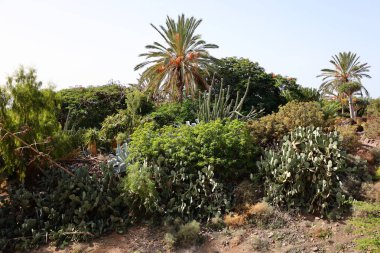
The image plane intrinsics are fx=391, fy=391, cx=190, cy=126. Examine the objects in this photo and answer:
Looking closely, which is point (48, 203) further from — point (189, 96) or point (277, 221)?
point (189, 96)

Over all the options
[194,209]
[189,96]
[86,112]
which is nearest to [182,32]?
[189,96]

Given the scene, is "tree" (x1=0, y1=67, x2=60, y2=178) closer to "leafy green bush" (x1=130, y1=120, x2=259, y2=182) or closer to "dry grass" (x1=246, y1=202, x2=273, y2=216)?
"leafy green bush" (x1=130, y1=120, x2=259, y2=182)

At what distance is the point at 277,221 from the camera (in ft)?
24.3

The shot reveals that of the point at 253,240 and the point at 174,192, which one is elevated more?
the point at 174,192

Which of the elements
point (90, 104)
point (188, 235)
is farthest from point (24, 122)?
point (90, 104)

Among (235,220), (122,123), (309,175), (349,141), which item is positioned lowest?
(235,220)

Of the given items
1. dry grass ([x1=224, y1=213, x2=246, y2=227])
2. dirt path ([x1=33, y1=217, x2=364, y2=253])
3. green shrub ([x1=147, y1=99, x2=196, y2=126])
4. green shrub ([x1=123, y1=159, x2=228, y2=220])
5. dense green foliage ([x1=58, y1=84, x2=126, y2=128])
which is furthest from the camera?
dense green foliage ([x1=58, y1=84, x2=126, y2=128])

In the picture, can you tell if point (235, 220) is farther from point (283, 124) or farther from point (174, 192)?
point (283, 124)

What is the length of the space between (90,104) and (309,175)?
1091 cm

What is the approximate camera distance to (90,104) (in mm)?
16375

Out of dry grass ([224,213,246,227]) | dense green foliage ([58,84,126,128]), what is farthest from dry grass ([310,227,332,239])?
dense green foliage ([58,84,126,128])

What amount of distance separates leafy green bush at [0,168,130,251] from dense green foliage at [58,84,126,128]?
7.20 m

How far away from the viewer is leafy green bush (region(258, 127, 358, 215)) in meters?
7.61

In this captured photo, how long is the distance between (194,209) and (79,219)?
2.33 meters
